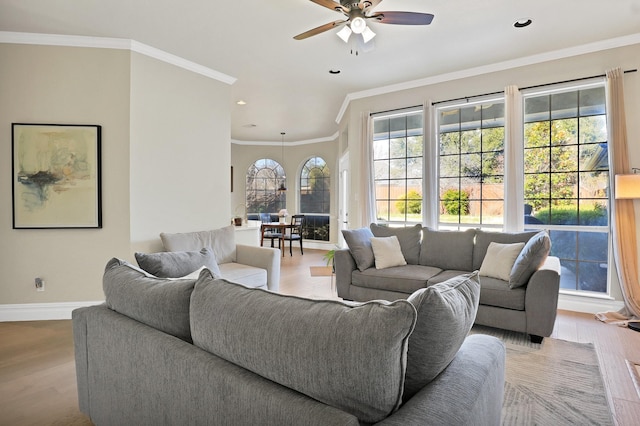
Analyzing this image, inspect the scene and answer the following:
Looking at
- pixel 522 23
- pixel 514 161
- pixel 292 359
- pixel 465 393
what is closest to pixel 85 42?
pixel 292 359

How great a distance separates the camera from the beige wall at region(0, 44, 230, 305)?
355 cm

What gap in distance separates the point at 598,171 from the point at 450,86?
195cm

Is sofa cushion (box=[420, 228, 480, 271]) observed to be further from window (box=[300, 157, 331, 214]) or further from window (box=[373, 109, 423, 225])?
window (box=[300, 157, 331, 214])

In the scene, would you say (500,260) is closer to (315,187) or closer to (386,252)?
(386,252)

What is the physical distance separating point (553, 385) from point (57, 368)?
3.33 metres

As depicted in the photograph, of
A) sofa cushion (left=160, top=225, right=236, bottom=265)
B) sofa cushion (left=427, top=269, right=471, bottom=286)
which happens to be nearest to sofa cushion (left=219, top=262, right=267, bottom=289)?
sofa cushion (left=160, top=225, right=236, bottom=265)

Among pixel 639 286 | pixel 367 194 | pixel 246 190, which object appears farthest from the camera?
pixel 246 190

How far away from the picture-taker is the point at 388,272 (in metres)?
3.83

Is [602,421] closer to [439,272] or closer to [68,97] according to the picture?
[439,272]

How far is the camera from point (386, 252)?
404cm

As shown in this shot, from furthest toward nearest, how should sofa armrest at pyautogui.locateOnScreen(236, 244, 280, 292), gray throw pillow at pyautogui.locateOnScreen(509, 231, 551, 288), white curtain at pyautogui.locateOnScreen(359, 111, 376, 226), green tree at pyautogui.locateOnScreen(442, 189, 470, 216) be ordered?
white curtain at pyautogui.locateOnScreen(359, 111, 376, 226)
green tree at pyautogui.locateOnScreen(442, 189, 470, 216)
sofa armrest at pyautogui.locateOnScreen(236, 244, 280, 292)
gray throw pillow at pyautogui.locateOnScreen(509, 231, 551, 288)

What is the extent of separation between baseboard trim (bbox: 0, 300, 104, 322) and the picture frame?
0.78m

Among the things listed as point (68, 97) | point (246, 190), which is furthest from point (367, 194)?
point (246, 190)

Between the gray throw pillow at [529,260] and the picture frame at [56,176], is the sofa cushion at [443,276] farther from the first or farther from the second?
the picture frame at [56,176]
